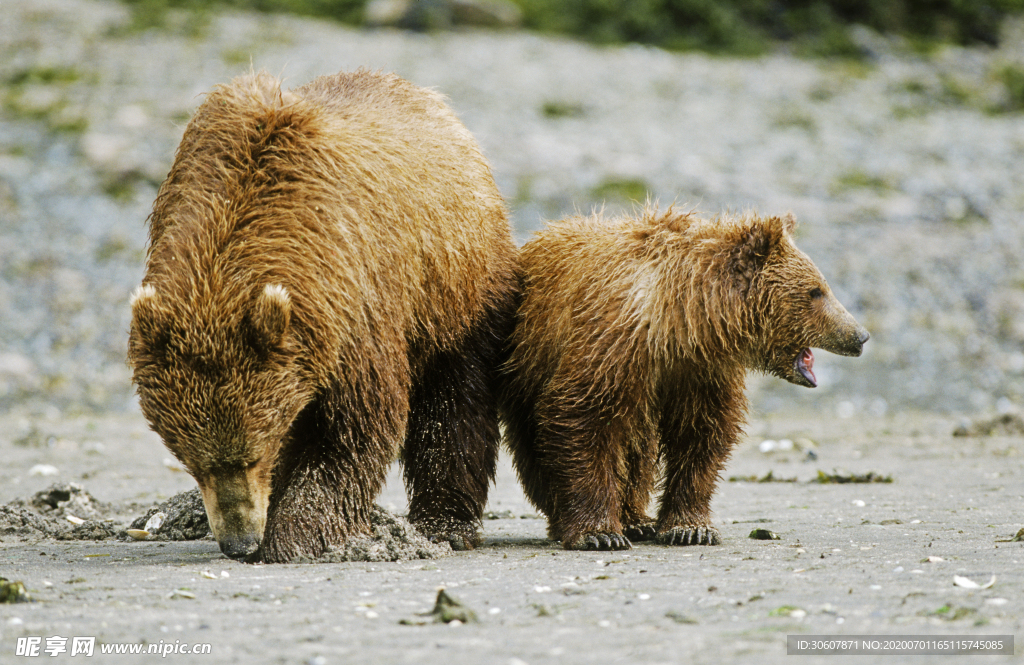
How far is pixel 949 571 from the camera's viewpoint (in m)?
5.24

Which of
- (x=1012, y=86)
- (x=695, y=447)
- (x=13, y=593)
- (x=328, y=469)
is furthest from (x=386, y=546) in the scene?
(x=1012, y=86)

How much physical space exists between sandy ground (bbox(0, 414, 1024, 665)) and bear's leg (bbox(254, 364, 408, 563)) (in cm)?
30

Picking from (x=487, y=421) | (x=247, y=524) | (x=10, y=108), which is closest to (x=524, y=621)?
(x=247, y=524)

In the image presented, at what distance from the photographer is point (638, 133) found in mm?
20703

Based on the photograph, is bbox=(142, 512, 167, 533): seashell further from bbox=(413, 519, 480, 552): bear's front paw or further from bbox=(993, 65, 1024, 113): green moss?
bbox=(993, 65, 1024, 113): green moss

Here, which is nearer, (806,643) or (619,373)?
(806,643)

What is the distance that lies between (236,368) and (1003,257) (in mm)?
15347

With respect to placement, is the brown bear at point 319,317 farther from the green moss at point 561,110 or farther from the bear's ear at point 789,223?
the green moss at point 561,110

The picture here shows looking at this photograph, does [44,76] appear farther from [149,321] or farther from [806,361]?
[806,361]

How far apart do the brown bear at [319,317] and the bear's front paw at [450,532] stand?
1 cm

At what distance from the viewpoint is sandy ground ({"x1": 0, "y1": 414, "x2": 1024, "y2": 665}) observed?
4.07 meters

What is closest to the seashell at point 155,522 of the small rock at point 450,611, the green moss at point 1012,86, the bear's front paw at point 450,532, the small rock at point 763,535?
the bear's front paw at point 450,532

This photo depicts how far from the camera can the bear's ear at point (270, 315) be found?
5.51 metres

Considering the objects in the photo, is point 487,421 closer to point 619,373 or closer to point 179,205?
point 619,373
